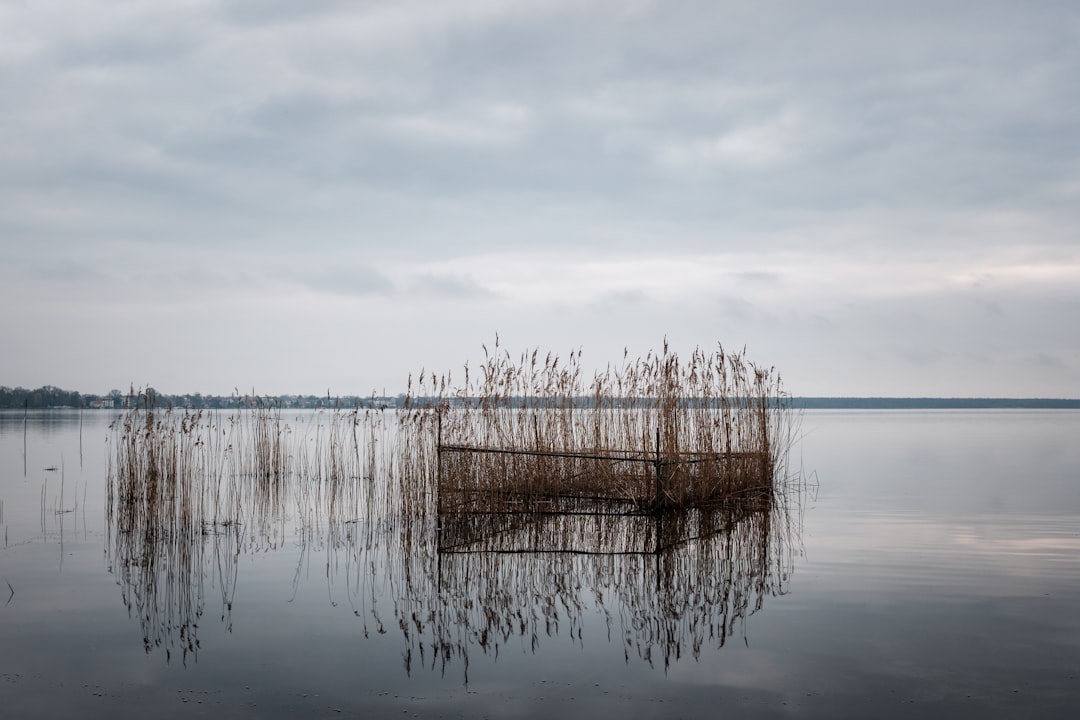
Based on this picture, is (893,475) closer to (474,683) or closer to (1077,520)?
(1077,520)

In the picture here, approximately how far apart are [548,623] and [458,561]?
2231 mm

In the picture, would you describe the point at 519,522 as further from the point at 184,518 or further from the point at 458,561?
the point at 184,518

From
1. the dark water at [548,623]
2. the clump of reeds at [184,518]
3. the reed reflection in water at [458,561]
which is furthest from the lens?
the clump of reeds at [184,518]

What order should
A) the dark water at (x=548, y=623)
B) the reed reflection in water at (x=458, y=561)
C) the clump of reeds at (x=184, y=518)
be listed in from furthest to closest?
the clump of reeds at (x=184, y=518)
the reed reflection in water at (x=458, y=561)
the dark water at (x=548, y=623)

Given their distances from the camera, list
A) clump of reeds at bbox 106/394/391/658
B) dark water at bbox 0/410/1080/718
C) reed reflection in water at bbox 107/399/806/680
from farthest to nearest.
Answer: clump of reeds at bbox 106/394/391/658 < reed reflection in water at bbox 107/399/806/680 < dark water at bbox 0/410/1080/718

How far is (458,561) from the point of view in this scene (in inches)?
308

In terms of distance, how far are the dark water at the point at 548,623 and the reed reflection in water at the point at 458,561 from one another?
0.04 metres

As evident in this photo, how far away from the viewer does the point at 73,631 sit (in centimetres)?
562

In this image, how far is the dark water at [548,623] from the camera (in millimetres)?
4312

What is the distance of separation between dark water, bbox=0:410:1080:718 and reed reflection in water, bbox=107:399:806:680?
0.12 feet

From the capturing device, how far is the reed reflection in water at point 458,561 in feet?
18.3

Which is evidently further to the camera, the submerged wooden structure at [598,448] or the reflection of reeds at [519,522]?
the submerged wooden structure at [598,448]

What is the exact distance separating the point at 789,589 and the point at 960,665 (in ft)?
6.70

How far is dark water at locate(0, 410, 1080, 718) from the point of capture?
4.31 metres
